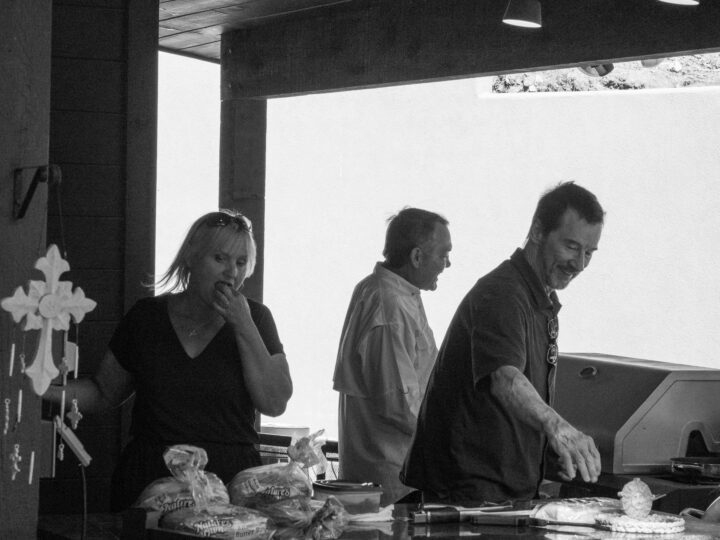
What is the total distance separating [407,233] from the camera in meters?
4.23

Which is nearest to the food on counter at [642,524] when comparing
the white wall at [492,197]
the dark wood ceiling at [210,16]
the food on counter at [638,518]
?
the food on counter at [638,518]

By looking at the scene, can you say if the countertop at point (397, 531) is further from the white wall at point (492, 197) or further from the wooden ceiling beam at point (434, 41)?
the white wall at point (492, 197)

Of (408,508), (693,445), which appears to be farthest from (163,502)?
(693,445)

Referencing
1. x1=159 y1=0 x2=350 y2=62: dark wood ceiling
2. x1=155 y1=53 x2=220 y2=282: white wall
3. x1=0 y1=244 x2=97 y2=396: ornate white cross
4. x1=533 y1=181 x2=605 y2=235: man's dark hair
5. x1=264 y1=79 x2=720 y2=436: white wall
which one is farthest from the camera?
x1=264 y1=79 x2=720 y2=436: white wall

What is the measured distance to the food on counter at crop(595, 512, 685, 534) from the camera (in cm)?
214

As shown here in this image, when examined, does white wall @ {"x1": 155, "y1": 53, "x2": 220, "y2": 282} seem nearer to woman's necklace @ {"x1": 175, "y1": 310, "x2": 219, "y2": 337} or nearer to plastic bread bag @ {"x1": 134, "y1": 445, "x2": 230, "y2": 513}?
woman's necklace @ {"x1": 175, "y1": 310, "x2": 219, "y2": 337}

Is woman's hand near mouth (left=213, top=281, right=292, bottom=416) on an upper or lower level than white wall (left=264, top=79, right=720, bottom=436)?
lower

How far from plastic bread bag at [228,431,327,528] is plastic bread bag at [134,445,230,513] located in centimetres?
5

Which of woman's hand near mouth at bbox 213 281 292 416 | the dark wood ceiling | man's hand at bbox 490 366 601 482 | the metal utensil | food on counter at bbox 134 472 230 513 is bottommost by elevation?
the metal utensil

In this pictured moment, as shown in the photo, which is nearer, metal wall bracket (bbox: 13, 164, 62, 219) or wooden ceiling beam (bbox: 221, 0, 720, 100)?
metal wall bracket (bbox: 13, 164, 62, 219)

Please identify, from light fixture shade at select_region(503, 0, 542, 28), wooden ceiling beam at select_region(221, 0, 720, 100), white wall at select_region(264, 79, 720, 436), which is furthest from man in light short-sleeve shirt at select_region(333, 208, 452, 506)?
white wall at select_region(264, 79, 720, 436)

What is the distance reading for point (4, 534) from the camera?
5.92ft

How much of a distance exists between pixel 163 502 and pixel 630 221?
7.55 metres

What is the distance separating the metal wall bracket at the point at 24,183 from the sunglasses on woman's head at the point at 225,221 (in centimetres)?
104
